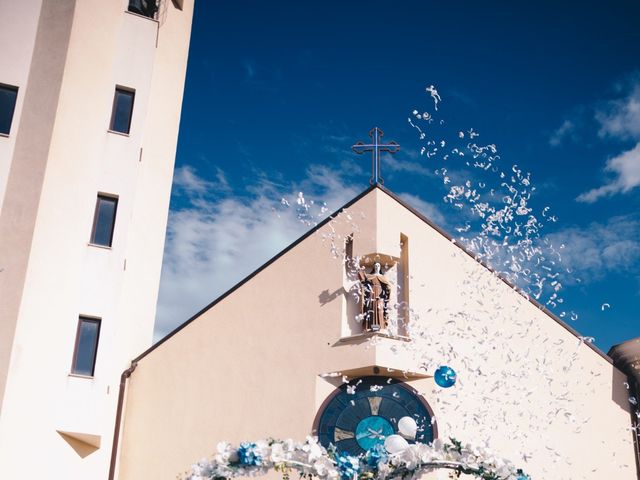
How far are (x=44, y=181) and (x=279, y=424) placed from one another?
505 cm

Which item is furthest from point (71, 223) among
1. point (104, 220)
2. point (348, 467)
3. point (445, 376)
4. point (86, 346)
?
point (348, 467)

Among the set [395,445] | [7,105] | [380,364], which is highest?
[7,105]

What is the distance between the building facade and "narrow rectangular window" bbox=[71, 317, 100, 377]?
15 mm

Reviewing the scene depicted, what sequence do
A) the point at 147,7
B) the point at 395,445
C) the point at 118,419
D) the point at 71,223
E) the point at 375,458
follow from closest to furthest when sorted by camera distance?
the point at 375,458
the point at 395,445
the point at 71,223
the point at 118,419
the point at 147,7

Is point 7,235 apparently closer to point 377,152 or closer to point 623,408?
point 377,152

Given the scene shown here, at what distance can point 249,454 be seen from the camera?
536cm

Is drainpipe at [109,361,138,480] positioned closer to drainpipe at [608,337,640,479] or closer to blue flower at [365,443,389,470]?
blue flower at [365,443,389,470]

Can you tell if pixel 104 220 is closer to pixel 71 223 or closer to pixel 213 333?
pixel 71 223

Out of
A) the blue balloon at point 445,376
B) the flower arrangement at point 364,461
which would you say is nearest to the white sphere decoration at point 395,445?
the flower arrangement at point 364,461

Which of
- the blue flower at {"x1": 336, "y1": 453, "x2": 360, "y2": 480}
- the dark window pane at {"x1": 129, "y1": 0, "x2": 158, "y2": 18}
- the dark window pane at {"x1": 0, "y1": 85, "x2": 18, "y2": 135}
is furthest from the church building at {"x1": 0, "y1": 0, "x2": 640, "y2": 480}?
the blue flower at {"x1": 336, "y1": 453, "x2": 360, "y2": 480}

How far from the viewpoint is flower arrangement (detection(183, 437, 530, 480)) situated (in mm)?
5359

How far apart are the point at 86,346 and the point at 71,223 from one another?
6.14 feet

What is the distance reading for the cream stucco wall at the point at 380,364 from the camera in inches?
416

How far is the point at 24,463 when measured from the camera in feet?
31.3
